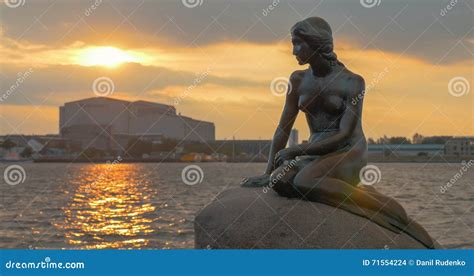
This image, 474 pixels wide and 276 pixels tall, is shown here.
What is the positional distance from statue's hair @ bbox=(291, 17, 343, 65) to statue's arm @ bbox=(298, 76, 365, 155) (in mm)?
526

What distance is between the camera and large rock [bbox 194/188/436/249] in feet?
33.9

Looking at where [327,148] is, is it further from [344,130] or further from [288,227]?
[288,227]

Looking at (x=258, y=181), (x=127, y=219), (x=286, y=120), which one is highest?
(x=127, y=219)

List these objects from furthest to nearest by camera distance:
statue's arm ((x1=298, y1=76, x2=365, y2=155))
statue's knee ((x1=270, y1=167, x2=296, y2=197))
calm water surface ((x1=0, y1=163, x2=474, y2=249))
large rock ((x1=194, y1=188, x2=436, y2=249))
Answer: calm water surface ((x1=0, y1=163, x2=474, y2=249)) < statue's arm ((x1=298, y1=76, x2=365, y2=155)) < statue's knee ((x1=270, y1=167, x2=296, y2=197)) < large rock ((x1=194, y1=188, x2=436, y2=249))

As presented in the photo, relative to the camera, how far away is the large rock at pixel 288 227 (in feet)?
33.9

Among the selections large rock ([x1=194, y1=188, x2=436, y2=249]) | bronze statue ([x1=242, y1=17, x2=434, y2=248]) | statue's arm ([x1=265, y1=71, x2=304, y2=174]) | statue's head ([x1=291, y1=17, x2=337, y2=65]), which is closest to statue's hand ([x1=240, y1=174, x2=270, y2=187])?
bronze statue ([x1=242, y1=17, x2=434, y2=248])

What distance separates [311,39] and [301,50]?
20 cm

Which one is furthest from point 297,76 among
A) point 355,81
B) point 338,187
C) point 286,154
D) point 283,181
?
point 338,187

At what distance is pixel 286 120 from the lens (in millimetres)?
11703

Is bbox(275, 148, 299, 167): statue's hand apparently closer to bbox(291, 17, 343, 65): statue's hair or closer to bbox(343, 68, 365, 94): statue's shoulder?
bbox(343, 68, 365, 94): statue's shoulder

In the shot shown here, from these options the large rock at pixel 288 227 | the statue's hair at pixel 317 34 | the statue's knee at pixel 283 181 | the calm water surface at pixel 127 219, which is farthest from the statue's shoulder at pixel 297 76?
the calm water surface at pixel 127 219

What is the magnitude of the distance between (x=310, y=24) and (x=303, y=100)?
1.06 meters

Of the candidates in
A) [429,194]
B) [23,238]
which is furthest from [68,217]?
[429,194]

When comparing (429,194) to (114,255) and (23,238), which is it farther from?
(114,255)
